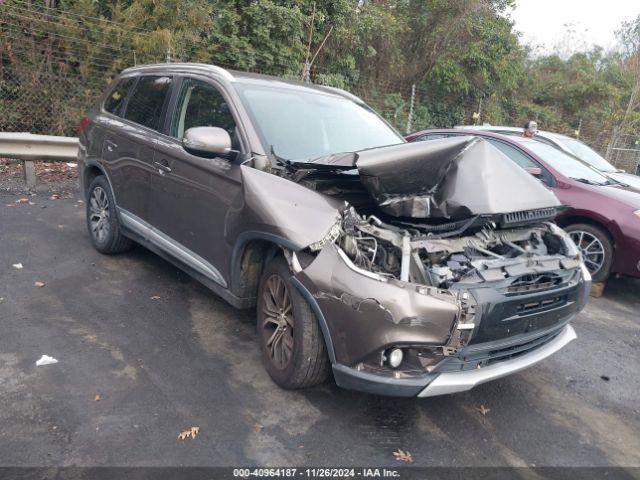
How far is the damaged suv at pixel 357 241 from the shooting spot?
8.70ft

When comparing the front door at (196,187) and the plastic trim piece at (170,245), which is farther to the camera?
the plastic trim piece at (170,245)

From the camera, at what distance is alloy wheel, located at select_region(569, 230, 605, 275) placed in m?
5.63

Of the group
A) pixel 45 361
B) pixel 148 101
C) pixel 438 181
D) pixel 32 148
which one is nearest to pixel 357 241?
pixel 438 181

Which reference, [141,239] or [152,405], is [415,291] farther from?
[141,239]

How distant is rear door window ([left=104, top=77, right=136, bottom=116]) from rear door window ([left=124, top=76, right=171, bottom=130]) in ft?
0.62

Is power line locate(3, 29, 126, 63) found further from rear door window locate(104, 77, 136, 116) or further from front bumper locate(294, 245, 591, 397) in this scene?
front bumper locate(294, 245, 591, 397)

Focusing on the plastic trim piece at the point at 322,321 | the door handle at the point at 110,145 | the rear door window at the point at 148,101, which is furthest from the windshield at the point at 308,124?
the door handle at the point at 110,145

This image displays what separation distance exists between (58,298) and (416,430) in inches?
124

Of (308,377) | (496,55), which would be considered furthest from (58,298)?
(496,55)

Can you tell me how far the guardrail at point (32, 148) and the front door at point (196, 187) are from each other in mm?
4596

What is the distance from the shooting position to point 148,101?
4.76 metres

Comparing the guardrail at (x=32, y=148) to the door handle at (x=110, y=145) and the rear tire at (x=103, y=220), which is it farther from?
the door handle at (x=110, y=145)

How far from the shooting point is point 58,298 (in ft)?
14.5

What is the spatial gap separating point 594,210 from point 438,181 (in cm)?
334
